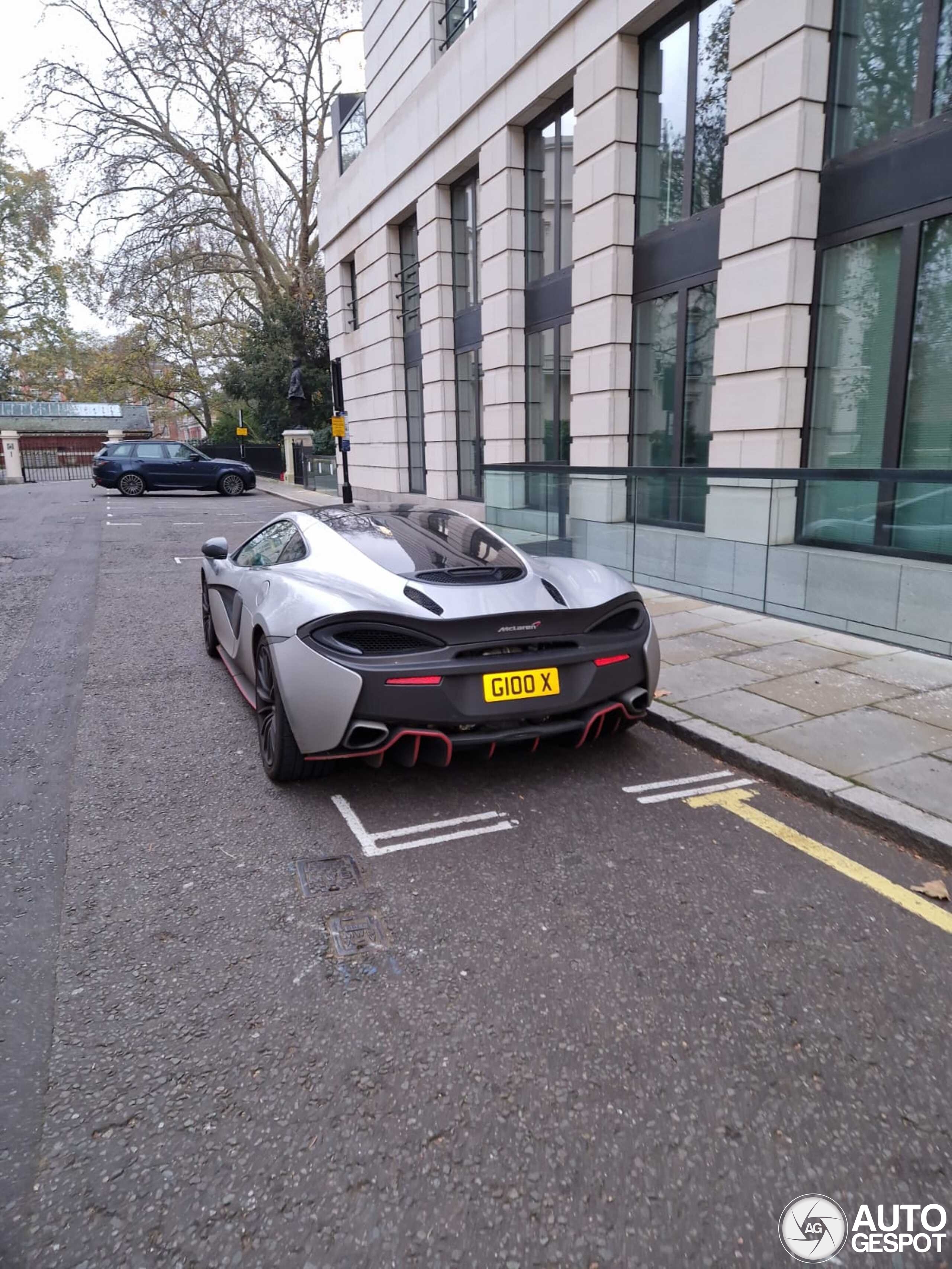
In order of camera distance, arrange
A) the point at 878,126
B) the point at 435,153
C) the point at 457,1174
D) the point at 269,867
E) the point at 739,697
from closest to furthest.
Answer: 1. the point at 457,1174
2. the point at 269,867
3. the point at 739,697
4. the point at 878,126
5. the point at 435,153

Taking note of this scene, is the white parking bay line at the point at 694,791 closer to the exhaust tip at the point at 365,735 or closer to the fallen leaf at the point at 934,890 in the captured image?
the fallen leaf at the point at 934,890

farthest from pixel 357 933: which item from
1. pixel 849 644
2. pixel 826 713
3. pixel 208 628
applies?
pixel 849 644

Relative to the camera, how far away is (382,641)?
3.85m

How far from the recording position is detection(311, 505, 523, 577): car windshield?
4383 mm

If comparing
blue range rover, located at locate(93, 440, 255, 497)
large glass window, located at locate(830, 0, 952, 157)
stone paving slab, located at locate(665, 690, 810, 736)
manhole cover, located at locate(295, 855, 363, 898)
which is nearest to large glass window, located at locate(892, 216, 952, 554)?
large glass window, located at locate(830, 0, 952, 157)

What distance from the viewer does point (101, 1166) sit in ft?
6.52

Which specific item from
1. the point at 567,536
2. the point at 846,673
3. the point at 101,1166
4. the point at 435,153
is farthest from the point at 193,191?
the point at 101,1166

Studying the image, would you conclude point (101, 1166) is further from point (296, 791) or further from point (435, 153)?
point (435, 153)

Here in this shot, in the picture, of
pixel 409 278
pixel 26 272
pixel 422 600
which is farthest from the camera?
pixel 26 272

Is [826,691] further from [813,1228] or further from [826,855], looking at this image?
[813,1228]

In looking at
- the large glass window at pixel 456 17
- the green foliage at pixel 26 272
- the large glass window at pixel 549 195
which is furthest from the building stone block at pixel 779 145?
the green foliage at pixel 26 272

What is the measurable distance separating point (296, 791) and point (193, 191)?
124ft

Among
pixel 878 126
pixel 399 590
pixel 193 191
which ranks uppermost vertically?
pixel 193 191

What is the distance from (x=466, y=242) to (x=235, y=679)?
49.1 feet
